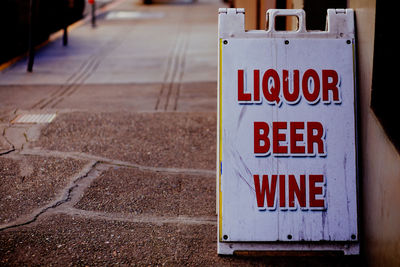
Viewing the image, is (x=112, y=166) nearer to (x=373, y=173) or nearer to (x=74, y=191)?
(x=74, y=191)

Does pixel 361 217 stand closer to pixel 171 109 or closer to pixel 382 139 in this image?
pixel 382 139

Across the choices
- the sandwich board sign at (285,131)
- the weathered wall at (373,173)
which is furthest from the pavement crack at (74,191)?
the weathered wall at (373,173)

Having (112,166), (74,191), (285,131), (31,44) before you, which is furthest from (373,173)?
(31,44)

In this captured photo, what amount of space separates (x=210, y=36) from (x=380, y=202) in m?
11.1

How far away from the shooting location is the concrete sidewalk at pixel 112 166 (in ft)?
11.3

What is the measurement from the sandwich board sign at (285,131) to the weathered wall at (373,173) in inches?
2.7

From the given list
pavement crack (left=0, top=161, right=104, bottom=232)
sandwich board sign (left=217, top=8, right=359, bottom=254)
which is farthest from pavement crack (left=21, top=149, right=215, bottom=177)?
sandwich board sign (left=217, top=8, right=359, bottom=254)

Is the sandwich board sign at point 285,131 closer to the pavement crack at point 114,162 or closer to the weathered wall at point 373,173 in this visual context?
the weathered wall at point 373,173

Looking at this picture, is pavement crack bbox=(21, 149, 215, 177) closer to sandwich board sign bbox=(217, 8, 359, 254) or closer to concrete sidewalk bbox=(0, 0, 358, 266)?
concrete sidewalk bbox=(0, 0, 358, 266)

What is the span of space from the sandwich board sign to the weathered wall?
70mm

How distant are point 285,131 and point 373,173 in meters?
0.58

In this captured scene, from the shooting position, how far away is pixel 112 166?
16.3 feet

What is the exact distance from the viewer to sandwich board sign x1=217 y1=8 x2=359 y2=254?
10.6 ft

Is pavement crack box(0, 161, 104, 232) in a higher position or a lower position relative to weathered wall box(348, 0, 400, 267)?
lower
